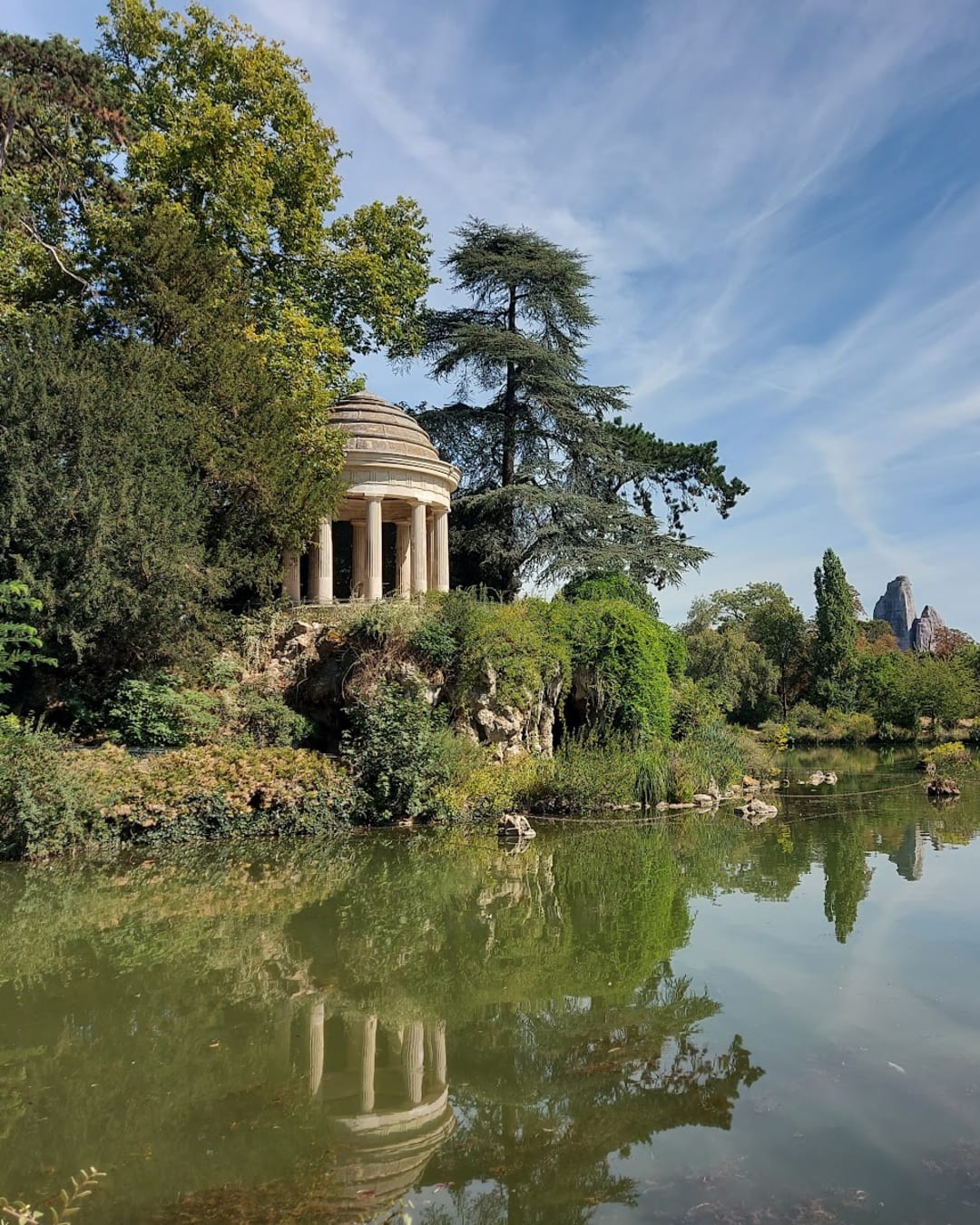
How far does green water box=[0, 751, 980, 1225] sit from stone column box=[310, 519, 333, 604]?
1037 centimetres

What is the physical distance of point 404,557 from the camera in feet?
76.2

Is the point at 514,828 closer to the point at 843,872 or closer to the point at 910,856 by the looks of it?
the point at 843,872

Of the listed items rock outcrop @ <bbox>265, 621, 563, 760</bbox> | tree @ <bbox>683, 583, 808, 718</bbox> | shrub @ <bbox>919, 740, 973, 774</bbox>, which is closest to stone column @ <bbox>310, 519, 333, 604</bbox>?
rock outcrop @ <bbox>265, 621, 563, 760</bbox>

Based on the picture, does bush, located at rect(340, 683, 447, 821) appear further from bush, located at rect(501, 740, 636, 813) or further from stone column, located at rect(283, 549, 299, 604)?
stone column, located at rect(283, 549, 299, 604)

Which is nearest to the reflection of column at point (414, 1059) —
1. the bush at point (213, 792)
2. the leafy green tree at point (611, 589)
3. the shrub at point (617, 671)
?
the bush at point (213, 792)

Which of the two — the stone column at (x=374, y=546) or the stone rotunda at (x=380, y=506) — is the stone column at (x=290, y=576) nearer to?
the stone rotunda at (x=380, y=506)

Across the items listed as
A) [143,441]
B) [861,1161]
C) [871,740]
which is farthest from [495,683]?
[871,740]

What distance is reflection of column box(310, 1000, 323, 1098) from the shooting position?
5109mm

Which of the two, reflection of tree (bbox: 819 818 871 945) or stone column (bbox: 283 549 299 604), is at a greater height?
stone column (bbox: 283 549 299 604)

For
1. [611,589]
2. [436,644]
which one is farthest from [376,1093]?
[611,589]

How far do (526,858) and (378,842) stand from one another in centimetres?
263

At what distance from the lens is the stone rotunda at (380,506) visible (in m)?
20.4

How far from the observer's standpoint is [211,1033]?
5871 mm

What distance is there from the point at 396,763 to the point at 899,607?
90.2 meters
